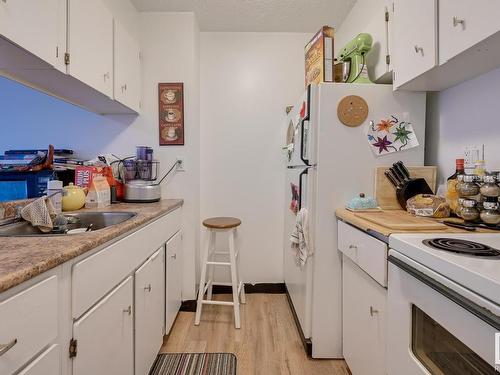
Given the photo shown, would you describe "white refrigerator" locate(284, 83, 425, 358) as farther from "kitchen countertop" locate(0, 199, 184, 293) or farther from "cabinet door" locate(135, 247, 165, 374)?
"kitchen countertop" locate(0, 199, 184, 293)

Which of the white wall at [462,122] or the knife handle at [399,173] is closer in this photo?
the white wall at [462,122]

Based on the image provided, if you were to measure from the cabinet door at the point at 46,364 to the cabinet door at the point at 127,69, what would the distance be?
1513 millimetres

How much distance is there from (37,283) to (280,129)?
7.17 feet

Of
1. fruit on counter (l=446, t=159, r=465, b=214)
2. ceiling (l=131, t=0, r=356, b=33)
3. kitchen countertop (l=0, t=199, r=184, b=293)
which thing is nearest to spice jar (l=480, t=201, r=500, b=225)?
fruit on counter (l=446, t=159, r=465, b=214)

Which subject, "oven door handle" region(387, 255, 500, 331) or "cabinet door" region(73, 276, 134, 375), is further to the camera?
"cabinet door" region(73, 276, 134, 375)

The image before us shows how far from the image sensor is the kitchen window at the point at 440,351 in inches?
27.7

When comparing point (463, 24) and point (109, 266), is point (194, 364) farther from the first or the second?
point (463, 24)

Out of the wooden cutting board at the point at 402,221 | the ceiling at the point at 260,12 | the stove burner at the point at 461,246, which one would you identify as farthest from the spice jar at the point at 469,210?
the ceiling at the point at 260,12

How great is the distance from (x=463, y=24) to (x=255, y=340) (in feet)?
6.41

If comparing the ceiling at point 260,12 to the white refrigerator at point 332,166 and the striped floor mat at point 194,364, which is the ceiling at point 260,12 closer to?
the white refrigerator at point 332,166

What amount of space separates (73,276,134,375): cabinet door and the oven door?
100 centimetres

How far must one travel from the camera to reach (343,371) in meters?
1.59

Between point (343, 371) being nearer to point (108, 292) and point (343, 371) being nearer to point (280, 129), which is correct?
point (108, 292)

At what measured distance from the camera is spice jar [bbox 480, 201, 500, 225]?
3.65ft
